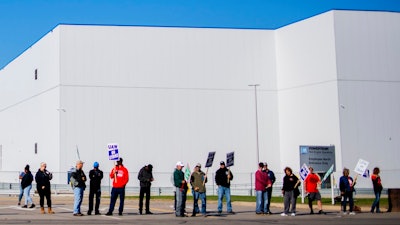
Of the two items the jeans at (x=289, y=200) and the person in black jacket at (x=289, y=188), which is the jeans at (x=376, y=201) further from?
the jeans at (x=289, y=200)

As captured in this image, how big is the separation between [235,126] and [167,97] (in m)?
6.45

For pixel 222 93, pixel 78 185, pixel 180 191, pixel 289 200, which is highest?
pixel 222 93

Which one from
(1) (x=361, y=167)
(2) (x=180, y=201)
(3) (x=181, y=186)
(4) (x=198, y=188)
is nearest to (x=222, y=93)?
(1) (x=361, y=167)

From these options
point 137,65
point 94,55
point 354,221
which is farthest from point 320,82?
point 354,221

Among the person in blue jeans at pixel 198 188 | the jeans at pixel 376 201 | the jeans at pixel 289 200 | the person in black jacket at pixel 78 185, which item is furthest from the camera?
the jeans at pixel 376 201

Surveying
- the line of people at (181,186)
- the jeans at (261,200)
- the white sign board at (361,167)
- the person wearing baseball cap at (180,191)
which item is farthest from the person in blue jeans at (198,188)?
the white sign board at (361,167)

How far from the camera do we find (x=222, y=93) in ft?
193

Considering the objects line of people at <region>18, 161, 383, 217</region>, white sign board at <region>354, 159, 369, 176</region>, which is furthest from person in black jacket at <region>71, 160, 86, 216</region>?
white sign board at <region>354, 159, 369, 176</region>

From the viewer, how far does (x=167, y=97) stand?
57.5 meters

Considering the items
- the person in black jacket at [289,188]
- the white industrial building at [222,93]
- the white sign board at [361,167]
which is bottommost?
the person in black jacket at [289,188]

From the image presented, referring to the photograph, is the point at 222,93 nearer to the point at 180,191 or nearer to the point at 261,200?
the point at 261,200

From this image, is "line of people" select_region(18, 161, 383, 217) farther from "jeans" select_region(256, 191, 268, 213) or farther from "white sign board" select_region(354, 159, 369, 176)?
"white sign board" select_region(354, 159, 369, 176)

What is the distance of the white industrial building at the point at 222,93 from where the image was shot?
178 ft

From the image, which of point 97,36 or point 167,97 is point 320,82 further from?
point 97,36
